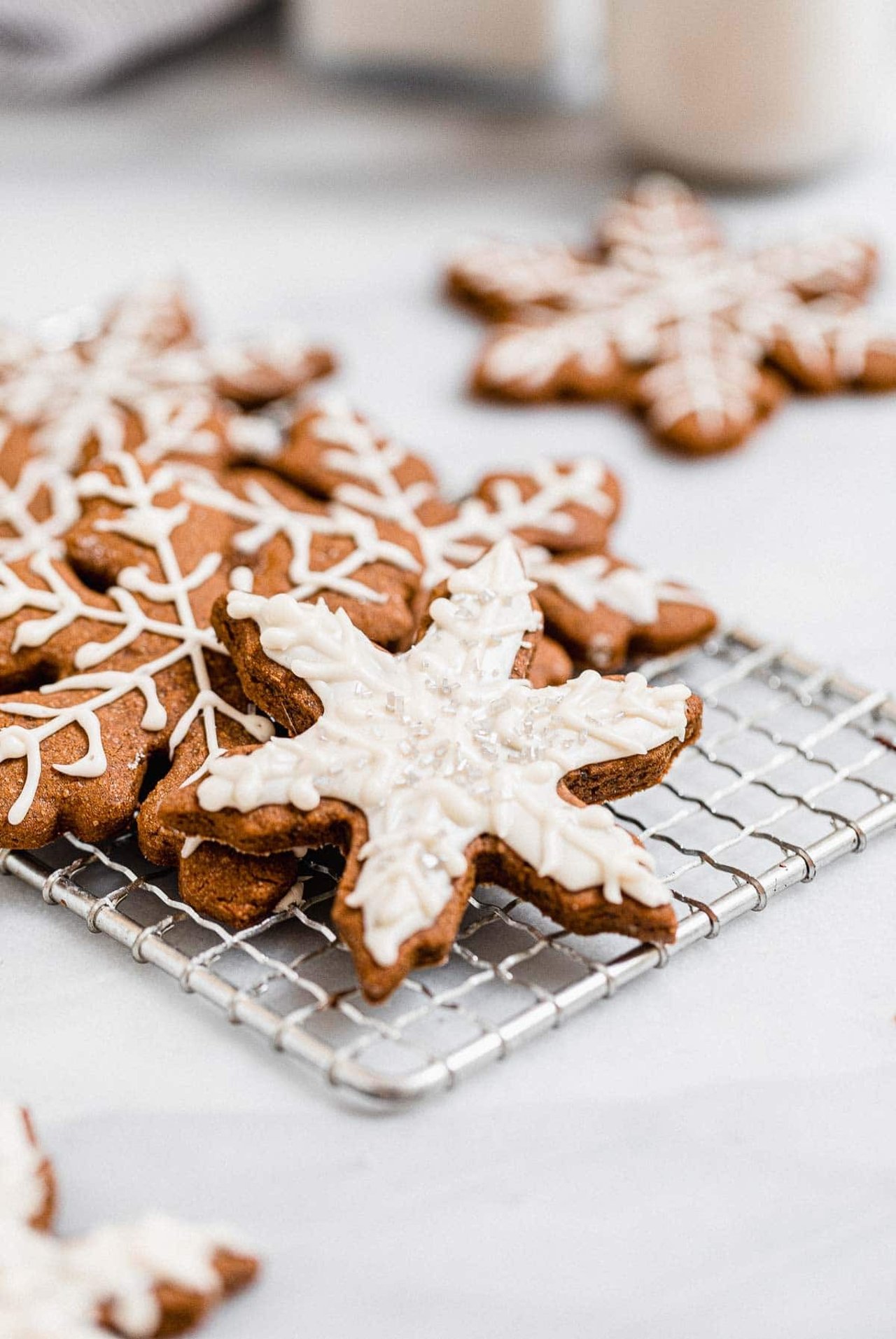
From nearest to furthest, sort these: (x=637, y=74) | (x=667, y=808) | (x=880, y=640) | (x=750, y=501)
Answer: (x=667, y=808)
(x=880, y=640)
(x=750, y=501)
(x=637, y=74)

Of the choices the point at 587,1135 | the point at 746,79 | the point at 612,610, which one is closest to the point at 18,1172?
the point at 587,1135

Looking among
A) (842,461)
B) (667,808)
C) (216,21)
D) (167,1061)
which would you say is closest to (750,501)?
(842,461)

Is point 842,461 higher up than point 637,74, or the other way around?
point 637,74

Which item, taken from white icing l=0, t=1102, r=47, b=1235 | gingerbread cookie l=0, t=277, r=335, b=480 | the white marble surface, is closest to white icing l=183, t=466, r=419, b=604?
gingerbread cookie l=0, t=277, r=335, b=480

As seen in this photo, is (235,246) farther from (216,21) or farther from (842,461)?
→ (842,461)

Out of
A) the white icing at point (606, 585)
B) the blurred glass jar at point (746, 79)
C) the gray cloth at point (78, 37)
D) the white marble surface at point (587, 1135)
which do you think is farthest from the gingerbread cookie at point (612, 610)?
the gray cloth at point (78, 37)

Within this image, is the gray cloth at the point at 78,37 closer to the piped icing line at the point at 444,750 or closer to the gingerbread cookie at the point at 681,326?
the gingerbread cookie at the point at 681,326

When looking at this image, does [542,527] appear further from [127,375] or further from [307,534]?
[127,375]
